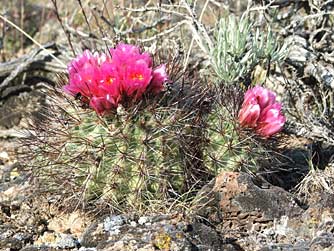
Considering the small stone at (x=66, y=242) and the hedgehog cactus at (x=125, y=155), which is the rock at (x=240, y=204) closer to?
the hedgehog cactus at (x=125, y=155)

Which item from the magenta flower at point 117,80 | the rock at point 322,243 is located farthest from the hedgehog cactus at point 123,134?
the rock at point 322,243

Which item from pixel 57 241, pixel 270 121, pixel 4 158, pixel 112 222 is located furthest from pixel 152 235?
pixel 4 158

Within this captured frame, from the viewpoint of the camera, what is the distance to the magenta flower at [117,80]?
2.95m

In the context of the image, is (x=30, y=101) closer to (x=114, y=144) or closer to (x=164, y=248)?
(x=114, y=144)

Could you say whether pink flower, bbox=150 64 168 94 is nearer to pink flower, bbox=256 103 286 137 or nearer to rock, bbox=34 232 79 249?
pink flower, bbox=256 103 286 137

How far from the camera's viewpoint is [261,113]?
10.4ft

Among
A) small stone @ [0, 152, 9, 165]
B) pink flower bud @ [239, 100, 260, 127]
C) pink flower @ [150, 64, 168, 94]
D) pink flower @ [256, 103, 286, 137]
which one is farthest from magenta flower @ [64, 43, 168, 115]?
small stone @ [0, 152, 9, 165]

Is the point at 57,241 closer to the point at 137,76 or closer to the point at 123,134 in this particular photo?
the point at 123,134

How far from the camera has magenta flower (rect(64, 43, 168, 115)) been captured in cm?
295

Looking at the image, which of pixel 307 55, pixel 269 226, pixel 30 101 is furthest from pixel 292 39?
pixel 30 101

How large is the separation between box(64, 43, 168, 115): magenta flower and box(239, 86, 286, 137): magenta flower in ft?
1.38

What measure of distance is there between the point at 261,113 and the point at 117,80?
0.71m

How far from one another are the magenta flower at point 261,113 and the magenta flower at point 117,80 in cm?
42

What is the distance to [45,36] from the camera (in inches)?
263
